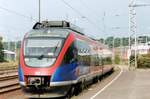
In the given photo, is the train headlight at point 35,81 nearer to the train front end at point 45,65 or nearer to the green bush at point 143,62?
the train front end at point 45,65

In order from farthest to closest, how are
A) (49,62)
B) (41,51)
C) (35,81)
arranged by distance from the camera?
(41,51), (49,62), (35,81)

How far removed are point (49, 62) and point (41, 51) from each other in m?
0.74

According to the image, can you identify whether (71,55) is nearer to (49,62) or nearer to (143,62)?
(49,62)

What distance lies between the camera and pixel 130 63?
232 feet

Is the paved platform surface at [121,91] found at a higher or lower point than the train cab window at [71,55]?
lower

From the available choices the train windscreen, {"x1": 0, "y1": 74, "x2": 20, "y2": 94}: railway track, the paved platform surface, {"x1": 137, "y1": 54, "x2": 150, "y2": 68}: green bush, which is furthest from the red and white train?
{"x1": 137, "y1": 54, "x2": 150, "y2": 68}: green bush

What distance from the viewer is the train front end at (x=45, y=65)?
18203 mm

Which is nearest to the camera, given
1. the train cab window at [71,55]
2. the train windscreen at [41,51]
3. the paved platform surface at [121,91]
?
the train windscreen at [41,51]

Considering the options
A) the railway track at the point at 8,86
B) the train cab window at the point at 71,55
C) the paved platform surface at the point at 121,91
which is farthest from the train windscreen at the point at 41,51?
the railway track at the point at 8,86

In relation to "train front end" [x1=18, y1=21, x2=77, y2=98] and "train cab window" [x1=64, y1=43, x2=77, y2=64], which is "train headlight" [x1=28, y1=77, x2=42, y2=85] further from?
"train cab window" [x1=64, y1=43, x2=77, y2=64]

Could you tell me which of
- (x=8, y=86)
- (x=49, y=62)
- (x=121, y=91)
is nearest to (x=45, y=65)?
(x=49, y=62)

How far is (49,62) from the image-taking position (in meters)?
18.6

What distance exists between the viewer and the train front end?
18.2 m

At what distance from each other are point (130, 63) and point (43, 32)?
170 feet
